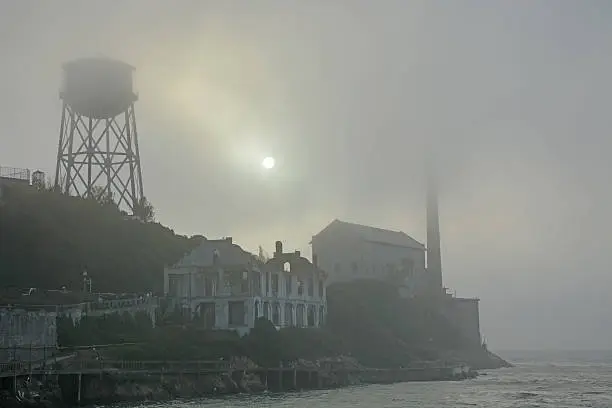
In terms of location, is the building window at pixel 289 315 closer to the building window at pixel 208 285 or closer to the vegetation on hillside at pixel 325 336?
the vegetation on hillside at pixel 325 336

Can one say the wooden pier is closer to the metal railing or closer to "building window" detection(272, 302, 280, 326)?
the metal railing

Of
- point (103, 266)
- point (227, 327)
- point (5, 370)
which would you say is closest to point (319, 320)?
point (227, 327)

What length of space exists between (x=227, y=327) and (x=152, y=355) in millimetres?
12934

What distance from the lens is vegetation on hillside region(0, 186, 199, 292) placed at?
63.7 meters

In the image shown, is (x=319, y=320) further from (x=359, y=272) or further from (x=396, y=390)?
(x=359, y=272)

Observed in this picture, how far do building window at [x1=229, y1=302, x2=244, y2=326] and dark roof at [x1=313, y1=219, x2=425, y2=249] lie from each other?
1497 inches

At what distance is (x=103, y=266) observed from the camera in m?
68.5

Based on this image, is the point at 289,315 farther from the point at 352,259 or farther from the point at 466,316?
the point at 466,316

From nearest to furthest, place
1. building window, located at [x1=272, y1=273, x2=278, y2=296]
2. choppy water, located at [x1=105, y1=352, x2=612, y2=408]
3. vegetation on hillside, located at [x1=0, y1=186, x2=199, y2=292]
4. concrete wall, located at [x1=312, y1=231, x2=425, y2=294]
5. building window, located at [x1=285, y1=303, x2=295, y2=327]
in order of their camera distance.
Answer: choppy water, located at [x1=105, y1=352, x2=612, y2=408] → vegetation on hillside, located at [x1=0, y1=186, x2=199, y2=292] → building window, located at [x1=272, y1=273, x2=278, y2=296] → building window, located at [x1=285, y1=303, x2=295, y2=327] → concrete wall, located at [x1=312, y1=231, x2=425, y2=294]

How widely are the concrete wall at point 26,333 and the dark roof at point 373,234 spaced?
5702cm

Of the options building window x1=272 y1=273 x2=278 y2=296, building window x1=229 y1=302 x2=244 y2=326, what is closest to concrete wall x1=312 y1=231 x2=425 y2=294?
building window x1=272 y1=273 x2=278 y2=296

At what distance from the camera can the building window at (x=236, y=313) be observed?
225 feet

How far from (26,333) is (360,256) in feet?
193

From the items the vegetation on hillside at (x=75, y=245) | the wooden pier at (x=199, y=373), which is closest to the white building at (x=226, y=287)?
the vegetation on hillside at (x=75, y=245)
